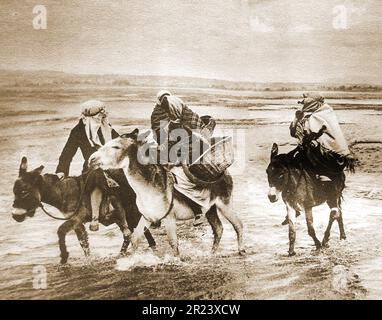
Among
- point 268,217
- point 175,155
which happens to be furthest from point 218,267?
point 175,155

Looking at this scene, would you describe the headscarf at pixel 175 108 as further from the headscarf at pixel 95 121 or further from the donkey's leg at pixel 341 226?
the donkey's leg at pixel 341 226

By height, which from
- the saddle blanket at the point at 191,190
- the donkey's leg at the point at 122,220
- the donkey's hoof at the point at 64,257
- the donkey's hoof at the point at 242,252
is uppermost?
the saddle blanket at the point at 191,190

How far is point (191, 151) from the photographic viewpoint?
5.51m

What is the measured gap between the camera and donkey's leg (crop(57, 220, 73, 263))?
535cm

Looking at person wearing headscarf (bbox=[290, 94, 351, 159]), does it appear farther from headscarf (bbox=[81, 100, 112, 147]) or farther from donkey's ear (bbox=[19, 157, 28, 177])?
donkey's ear (bbox=[19, 157, 28, 177])

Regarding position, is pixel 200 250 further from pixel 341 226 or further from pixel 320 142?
pixel 320 142

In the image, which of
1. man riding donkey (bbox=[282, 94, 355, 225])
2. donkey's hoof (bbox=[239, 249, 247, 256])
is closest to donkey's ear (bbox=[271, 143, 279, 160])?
man riding donkey (bbox=[282, 94, 355, 225])

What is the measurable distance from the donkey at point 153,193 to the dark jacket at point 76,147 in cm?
8

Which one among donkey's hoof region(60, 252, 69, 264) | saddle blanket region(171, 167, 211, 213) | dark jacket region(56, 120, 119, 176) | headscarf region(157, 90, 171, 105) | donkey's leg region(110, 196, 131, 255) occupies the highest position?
headscarf region(157, 90, 171, 105)

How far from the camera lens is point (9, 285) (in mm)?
5301

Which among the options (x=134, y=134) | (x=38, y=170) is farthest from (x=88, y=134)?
(x=38, y=170)

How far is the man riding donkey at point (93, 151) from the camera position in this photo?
542 cm

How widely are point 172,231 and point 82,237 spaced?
95 cm

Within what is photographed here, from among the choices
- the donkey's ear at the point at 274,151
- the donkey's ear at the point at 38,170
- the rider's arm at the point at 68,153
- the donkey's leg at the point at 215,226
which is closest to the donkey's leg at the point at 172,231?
the donkey's leg at the point at 215,226
